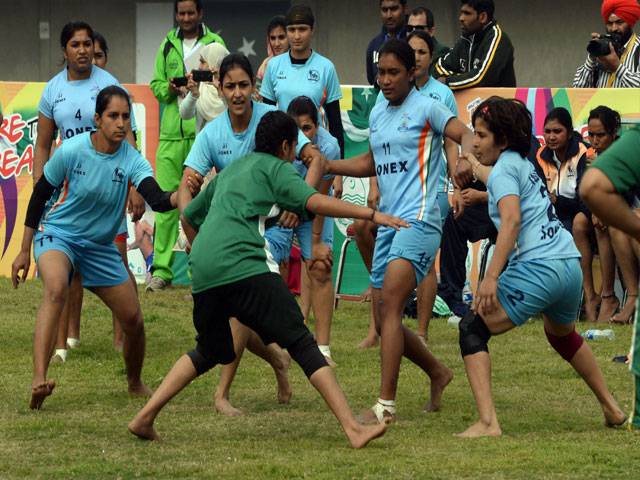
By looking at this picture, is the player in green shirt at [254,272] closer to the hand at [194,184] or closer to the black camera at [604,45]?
the hand at [194,184]

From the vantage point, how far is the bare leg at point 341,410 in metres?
7.52

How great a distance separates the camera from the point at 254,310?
770 cm

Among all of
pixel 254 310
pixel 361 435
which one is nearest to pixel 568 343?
pixel 361 435

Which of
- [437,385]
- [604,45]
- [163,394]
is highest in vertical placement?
[604,45]

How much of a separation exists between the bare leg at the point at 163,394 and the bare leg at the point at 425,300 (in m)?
3.99

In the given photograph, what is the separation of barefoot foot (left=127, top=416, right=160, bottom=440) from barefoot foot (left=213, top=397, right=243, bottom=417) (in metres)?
0.96

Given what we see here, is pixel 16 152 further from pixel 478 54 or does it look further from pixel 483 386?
pixel 483 386

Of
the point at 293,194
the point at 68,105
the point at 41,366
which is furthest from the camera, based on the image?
the point at 68,105

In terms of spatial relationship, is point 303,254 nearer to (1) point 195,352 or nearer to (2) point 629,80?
(1) point 195,352

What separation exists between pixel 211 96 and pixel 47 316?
4912mm

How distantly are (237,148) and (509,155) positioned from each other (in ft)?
6.08

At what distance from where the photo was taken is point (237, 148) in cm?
912

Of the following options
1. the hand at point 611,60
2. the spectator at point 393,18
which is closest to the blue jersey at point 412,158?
the spectator at point 393,18

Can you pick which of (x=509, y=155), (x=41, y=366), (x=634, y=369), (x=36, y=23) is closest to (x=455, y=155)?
(x=509, y=155)
